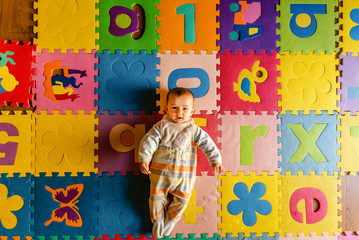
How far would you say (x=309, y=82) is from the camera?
5.85ft

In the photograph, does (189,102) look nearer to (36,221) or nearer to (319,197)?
(319,197)

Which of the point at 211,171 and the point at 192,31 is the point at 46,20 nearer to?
the point at 192,31

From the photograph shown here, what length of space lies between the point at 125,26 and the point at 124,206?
A: 108 centimetres

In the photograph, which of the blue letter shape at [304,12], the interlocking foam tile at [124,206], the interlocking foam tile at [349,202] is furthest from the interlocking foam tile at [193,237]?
the blue letter shape at [304,12]

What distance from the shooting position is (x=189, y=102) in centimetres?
159

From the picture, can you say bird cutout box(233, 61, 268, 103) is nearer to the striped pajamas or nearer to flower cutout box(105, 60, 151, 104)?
the striped pajamas

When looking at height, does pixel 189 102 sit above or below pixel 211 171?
above

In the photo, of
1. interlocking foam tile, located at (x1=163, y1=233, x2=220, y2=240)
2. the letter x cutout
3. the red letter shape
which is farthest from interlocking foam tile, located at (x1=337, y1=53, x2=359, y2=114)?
interlocking foam tile, located at (x1=163, y1=233, x2=220, y2=240)

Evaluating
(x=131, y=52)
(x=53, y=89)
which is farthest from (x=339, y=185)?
(x=53, y=89)

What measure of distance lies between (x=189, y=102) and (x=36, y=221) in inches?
44.5

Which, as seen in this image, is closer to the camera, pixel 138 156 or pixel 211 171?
pixel 138 156

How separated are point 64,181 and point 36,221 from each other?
11.0 inches

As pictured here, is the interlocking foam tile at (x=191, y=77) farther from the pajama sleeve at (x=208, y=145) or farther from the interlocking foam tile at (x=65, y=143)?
the interlocking foam tile at (x=65, y=143)

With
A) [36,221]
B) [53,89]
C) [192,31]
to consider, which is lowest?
[36,221]
